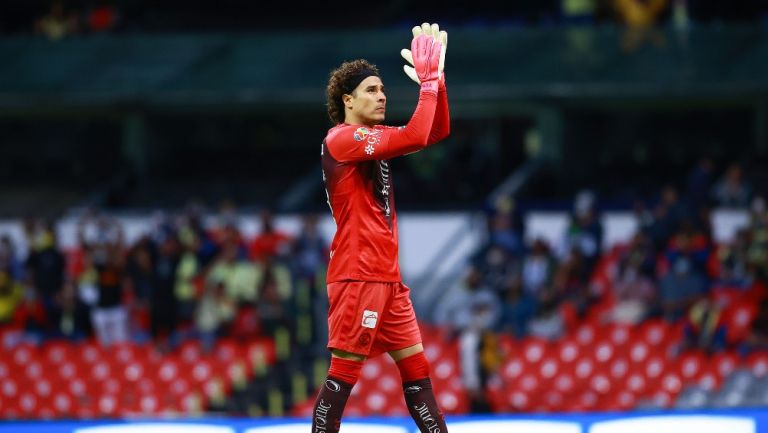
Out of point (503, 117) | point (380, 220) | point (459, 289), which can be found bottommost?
point (459, 289)

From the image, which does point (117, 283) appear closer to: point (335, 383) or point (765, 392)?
point (765, 392)

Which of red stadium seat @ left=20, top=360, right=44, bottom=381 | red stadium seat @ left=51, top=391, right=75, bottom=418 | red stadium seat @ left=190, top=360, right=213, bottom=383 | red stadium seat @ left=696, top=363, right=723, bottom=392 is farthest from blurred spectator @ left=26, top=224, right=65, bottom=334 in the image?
red stadium seat @ left=696, top=363, right=723, bottom=392

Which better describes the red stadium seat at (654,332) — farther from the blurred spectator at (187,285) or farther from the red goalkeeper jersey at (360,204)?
the red goalkeeper jersey at (360,204)

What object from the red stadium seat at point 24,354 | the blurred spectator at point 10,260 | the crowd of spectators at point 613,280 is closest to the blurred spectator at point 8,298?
the blurred spectator at point 10,260

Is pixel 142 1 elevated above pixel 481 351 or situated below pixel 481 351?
above

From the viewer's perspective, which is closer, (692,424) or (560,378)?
(692,424)

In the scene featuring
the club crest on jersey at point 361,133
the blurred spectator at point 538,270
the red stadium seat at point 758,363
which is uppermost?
the club crest on jersey at point 361,133

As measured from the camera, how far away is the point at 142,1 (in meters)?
A: 21.0

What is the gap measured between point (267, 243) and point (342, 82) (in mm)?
8700

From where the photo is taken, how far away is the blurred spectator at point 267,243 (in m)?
14.1

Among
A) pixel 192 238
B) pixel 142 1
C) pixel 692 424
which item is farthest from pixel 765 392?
pixel 142 1

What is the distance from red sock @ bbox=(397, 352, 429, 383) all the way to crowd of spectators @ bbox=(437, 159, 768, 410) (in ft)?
18.9

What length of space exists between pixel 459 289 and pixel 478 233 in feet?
2.21

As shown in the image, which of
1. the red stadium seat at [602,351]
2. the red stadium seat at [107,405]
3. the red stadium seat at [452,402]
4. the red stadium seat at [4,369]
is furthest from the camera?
the red stadium seat at [4,369]
